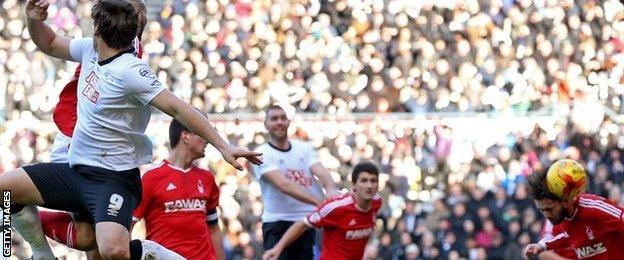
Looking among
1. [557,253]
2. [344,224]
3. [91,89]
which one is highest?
[91,89]

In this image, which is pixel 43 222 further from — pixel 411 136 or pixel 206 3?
pixel 206 3

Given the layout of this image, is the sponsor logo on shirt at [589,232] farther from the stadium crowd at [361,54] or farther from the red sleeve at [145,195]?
the stadium crowd at [361,54]

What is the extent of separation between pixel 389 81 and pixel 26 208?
1236 cm

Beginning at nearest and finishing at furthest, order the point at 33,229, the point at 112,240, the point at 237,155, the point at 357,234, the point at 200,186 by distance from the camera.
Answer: the point at 237,155 → the point at 112,240 → the point at 33,229 → the point at 200,186 → the point at 357,234

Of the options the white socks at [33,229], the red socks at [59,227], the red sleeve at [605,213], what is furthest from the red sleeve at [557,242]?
the white socks at [33,229]

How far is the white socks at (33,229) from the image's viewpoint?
8.06 m

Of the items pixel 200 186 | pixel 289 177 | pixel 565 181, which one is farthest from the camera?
pixel 289 177

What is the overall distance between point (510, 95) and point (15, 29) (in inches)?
281

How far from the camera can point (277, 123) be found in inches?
474

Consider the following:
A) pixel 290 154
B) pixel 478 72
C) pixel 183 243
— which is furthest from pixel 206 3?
pixel 183 243

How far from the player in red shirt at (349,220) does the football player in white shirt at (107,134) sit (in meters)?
3.55

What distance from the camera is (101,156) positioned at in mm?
7891

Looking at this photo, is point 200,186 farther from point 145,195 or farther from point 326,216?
point 326,216

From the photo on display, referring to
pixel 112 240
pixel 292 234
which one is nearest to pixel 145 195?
pixel 112 240
